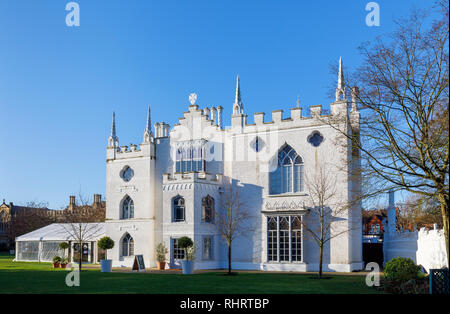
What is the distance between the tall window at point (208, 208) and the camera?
34031 millimetres

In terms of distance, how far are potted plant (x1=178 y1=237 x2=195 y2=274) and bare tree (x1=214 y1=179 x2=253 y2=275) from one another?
251cm

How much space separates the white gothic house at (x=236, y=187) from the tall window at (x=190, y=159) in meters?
0.07

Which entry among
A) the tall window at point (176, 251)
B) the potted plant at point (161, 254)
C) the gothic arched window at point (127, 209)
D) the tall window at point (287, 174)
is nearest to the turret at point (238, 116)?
the tall window at point (287, 174)

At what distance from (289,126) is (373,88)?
1373cm

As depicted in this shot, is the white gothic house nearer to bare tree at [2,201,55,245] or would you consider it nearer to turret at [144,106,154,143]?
turret at [144,106,154,143]

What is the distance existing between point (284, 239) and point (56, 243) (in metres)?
24.1

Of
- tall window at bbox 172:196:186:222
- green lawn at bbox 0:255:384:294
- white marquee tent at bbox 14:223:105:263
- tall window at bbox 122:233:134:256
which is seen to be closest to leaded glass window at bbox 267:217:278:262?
tall window at bbox 172:196:186:222

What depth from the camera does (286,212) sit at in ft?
103

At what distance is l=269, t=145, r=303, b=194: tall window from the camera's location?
31812 mm

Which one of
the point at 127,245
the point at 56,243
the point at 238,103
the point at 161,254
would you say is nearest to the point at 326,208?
the point at 238,103

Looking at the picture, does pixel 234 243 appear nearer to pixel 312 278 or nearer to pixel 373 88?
pixel 312 278

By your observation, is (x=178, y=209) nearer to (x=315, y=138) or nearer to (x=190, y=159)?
(x=190, y=159)

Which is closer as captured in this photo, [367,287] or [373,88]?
[373,88]

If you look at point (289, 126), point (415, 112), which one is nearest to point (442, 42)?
point (415, 112)
